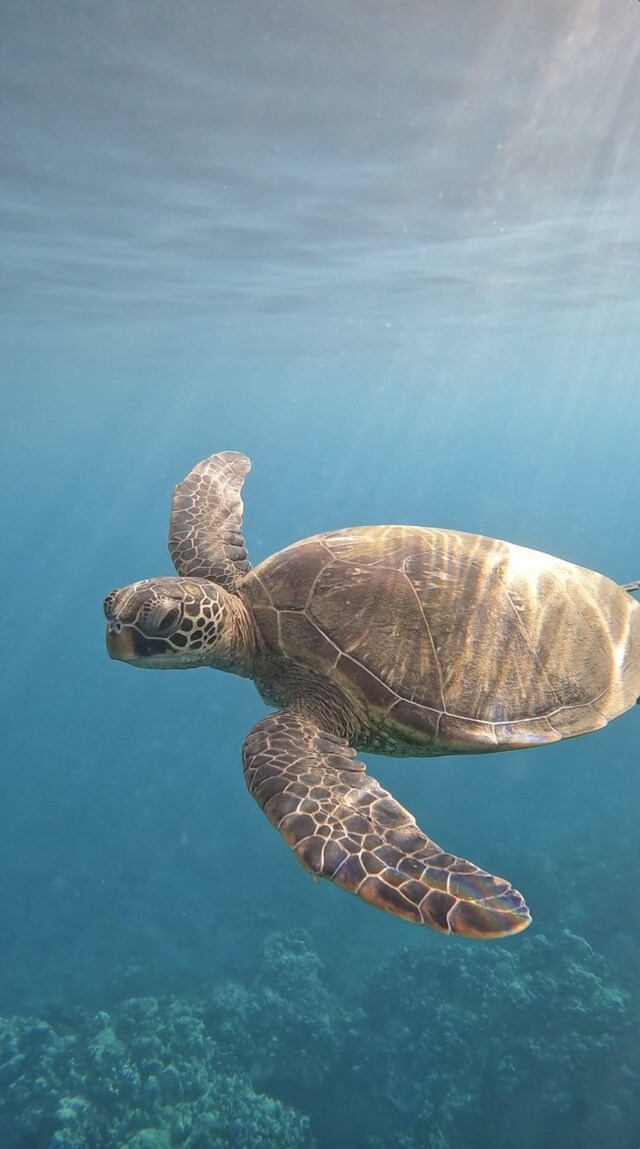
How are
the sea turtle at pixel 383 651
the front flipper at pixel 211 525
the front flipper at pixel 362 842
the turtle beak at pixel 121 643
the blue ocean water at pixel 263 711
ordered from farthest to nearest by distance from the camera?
1. the blue ocean water at pixel 263 711
2. the front flipper at pixel 211 525
3. the turtle beak at pixel 121 643
4. the sea turtle at pixel 383 651
5. the front flipper at pixel 362 842

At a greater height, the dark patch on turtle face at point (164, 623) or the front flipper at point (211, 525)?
the front flipper at point (211, 525)

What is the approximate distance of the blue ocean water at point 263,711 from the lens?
317 inches

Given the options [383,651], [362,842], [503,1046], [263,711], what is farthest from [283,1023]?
[263,711]

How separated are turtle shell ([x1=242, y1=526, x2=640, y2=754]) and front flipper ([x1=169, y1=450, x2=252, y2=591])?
0.47m

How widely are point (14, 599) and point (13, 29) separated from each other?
208 feet

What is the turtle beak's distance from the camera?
11.8 ft

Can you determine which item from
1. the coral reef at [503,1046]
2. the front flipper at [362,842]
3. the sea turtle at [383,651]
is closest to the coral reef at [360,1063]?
the coral reef at [503,1046]

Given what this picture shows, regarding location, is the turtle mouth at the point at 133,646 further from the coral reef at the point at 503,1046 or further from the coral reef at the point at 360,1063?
the coral reef at the point at 503,1046

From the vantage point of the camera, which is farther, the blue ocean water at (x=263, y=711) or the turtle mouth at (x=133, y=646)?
the blue ocean water at (x=263, y=711)

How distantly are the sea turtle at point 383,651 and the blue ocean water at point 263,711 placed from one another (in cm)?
622

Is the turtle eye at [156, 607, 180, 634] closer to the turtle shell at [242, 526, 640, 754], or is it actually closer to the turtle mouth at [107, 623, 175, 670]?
the turtle mouth at [107, 623, 175, 670]

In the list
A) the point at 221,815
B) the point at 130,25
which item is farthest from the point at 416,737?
the point at 221,815

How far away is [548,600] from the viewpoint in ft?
13.6

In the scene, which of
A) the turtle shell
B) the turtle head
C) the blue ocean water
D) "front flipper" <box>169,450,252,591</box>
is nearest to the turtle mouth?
the turtle head
